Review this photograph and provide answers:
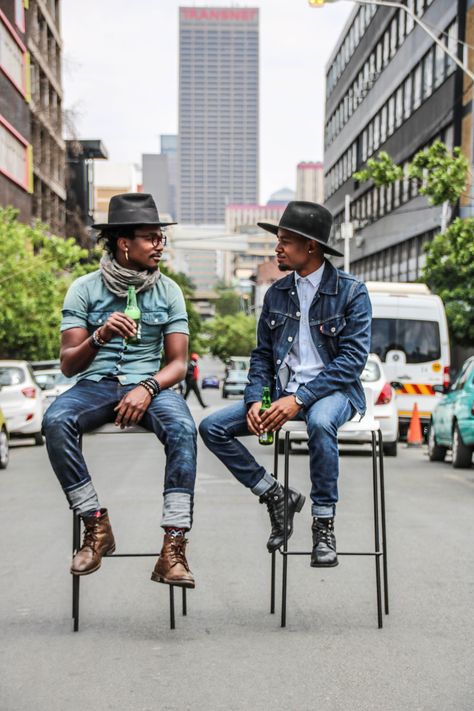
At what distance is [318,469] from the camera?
17.6 ft

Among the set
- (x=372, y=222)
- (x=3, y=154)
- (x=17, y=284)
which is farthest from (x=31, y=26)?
(x=17, y=284)

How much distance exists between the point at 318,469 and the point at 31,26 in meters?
50.7

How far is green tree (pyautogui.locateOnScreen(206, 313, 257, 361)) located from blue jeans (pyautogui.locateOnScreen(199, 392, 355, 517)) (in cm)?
12240

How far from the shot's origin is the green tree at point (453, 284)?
29297 mm

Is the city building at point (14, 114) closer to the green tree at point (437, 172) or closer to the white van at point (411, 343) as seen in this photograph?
the white van at point (411, 343)

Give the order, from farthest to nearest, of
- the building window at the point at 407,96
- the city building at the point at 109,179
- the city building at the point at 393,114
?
1. the city building at the point at 109,179
2. the building window at the point at 407,96
3. the city building at the point at 393,114

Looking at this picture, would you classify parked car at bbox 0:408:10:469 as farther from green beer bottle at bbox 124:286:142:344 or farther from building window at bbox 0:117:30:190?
building window at bbox 0:117:30:190

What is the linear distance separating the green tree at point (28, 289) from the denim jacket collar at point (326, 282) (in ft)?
81.0

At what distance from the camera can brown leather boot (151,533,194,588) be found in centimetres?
505

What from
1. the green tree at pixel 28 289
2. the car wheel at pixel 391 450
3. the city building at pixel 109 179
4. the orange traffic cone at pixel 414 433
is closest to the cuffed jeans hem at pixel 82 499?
the car wheel at pixel 391 450

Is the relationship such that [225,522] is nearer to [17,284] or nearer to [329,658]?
[329,658]

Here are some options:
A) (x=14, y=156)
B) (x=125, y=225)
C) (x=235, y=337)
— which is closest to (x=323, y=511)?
(x=125, y=225)

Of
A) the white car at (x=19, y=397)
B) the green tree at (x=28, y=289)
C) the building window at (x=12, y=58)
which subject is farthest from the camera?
the building window at (x=12, y=58)

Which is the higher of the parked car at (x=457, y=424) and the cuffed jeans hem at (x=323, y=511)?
the cuffed jeans hem at (x=323, y=511)
